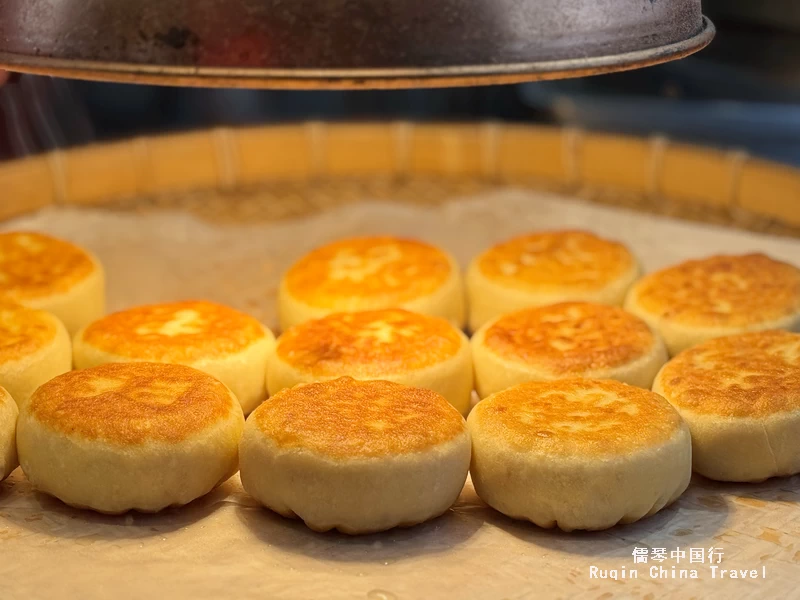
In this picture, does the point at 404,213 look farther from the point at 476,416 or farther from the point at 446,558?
the point at 446,558

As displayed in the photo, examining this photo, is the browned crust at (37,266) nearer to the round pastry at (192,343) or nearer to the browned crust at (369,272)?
the round pastry at (192,343)

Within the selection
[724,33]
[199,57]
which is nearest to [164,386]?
[199,57]

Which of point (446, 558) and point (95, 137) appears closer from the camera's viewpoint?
point (446, 558)

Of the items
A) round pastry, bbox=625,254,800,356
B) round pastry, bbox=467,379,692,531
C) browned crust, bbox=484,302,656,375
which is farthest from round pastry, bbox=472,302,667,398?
round pastry, bbox=467,379,692,531

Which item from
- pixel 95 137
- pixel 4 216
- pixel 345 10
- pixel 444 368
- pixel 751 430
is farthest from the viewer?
pixel 95 137

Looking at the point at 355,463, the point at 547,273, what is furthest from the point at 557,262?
the point at 355,463

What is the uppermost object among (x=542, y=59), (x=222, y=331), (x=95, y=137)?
(x=542, y=59)

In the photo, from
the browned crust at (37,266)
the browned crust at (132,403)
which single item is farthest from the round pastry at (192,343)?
the browned crust at (37,266)
